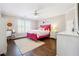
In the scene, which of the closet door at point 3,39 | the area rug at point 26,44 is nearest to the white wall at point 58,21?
the area rug at point 26,44

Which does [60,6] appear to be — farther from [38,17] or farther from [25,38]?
[25,38]

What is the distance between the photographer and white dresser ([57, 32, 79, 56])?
3.74ft

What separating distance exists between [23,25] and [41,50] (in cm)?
53

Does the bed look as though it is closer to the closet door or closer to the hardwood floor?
the hardwood floor

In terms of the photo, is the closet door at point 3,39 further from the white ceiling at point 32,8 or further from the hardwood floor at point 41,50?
the white ceiling at point 32,8

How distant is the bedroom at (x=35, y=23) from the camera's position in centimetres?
115

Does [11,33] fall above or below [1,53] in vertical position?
above

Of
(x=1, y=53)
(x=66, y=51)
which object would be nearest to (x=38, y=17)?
(x=66, y=51)

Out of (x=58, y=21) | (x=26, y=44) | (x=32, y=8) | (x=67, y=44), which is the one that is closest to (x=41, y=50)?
(x=26, y=44)

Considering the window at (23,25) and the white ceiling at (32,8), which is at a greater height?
the white ceiling at (32,8)

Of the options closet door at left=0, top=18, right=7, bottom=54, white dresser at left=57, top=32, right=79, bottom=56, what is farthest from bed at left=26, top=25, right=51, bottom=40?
closet door at left=0, top=18, right=7, bottom=54

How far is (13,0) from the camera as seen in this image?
1.16 meters

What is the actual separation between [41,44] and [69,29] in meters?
0.53

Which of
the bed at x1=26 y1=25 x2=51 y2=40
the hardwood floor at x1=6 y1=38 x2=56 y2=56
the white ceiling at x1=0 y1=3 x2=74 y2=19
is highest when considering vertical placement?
the white ceiling at x1=0 y1=3 x2=74 y2=19
